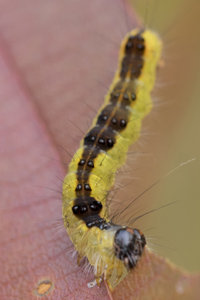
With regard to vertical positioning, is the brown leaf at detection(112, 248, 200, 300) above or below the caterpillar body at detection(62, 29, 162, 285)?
below

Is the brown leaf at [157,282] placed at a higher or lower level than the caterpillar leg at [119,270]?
higher

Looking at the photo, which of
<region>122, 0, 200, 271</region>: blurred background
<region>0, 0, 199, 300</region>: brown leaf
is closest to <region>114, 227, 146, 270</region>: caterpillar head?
<region>0, 0, 199, 300</region>: brown leaf

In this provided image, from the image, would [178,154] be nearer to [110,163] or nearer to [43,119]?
[110,163]

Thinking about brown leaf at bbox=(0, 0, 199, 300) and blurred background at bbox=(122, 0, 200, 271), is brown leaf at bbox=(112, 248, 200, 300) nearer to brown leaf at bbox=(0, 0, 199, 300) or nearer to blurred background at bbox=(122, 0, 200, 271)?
brown leaf at bbox=(0, 0, 199, 300)

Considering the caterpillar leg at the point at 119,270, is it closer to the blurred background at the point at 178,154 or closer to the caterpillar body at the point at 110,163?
the caterpillar body at the point at 110,163

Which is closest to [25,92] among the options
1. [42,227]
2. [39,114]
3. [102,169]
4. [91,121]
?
[39,114]

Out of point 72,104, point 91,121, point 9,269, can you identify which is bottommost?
point 9,269

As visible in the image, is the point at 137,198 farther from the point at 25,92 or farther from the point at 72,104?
the point at 25,92

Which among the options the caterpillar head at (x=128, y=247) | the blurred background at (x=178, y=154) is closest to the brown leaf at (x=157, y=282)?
the caterpillar head at (x=128, y=247)
